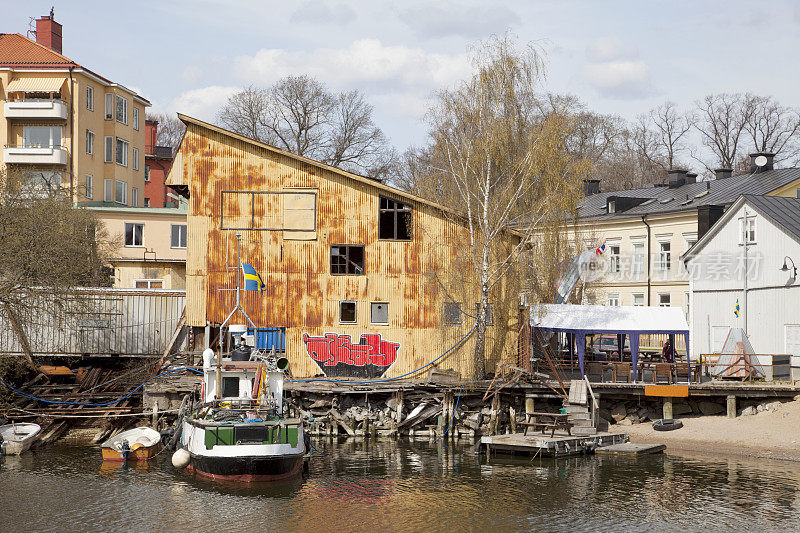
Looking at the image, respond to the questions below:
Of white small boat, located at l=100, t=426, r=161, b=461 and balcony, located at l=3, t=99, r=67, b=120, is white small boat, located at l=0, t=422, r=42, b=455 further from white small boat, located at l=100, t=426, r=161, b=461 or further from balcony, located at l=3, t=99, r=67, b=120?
balcony, located at l=3, t=99, r=67, b=120

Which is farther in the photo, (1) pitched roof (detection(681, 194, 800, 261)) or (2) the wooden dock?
(1) pitched roof (detection(681, 194, 800, 261))

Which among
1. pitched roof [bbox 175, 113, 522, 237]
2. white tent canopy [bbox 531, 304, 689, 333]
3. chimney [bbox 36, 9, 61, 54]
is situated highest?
chimney [bbox 36, 9, 61, 54]

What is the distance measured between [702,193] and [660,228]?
3.52m

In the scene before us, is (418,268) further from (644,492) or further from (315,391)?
(644,492)

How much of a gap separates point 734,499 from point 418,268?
56.8 feet

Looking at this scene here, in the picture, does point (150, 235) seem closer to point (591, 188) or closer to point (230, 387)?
point (230, 387)

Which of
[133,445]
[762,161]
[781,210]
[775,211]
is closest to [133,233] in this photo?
[133,445]

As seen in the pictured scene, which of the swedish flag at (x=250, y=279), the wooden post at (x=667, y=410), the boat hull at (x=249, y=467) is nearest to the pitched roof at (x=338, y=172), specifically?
the swedish flag at (x=250, y=279)

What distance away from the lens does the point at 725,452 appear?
33812 mm

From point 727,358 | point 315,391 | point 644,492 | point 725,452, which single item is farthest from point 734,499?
point 315,391

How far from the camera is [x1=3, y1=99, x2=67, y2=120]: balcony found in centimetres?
6328

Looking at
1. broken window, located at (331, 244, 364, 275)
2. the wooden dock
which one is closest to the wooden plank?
the wooden dock

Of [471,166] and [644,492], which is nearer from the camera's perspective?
[644,492]

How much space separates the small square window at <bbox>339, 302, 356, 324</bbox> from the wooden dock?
29.7 feet
